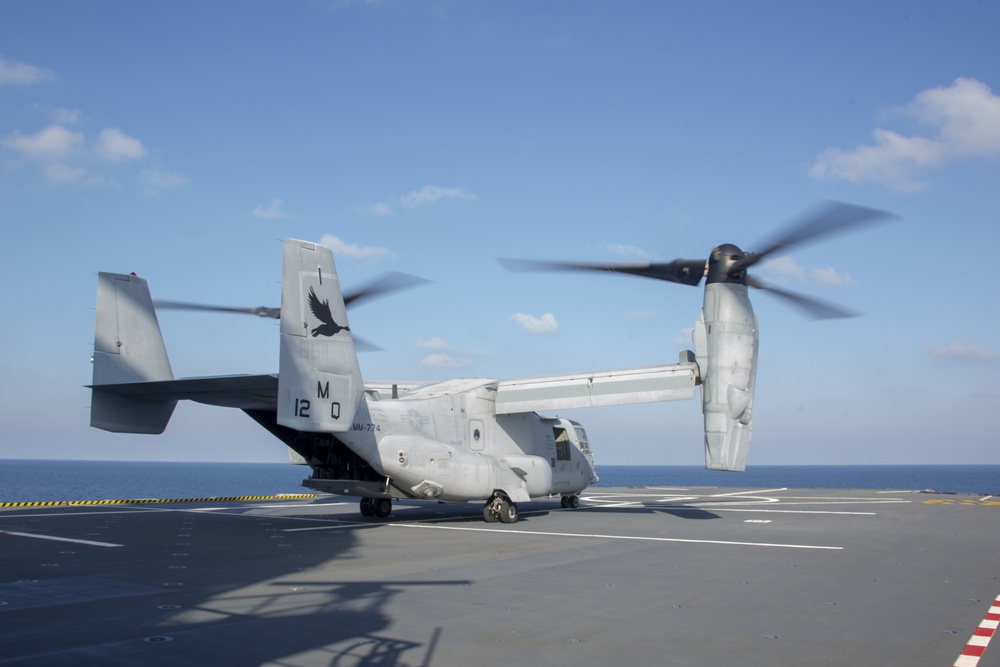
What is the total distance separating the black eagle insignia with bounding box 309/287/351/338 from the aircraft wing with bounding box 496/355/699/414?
23.8 ft

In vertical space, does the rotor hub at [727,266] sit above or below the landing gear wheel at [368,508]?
above

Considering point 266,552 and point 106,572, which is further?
point 266,552

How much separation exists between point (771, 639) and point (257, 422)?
15111 mm

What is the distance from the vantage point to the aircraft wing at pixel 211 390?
1580 cm

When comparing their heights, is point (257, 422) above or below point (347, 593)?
above

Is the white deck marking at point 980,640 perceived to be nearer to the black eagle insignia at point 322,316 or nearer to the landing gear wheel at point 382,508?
the black eagle insignia at point 322,316

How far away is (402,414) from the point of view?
20.5 m

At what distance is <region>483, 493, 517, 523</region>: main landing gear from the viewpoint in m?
21.7

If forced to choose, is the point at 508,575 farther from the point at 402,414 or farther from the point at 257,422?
the point at 257,422

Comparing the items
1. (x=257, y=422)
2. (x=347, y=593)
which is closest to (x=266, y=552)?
(x=347, y=593)

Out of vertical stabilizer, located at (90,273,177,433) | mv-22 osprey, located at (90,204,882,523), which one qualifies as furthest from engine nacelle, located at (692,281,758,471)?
vertical stabilizer, located at (90,273,177,433)

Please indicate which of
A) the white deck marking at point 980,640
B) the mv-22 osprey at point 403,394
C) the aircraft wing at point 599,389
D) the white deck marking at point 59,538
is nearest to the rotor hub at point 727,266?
the mv-22 osprey at point 403,394

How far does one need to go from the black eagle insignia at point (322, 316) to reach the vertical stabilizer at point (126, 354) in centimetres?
438

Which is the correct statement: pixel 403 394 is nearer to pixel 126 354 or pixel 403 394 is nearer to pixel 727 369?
pixel 126 354
